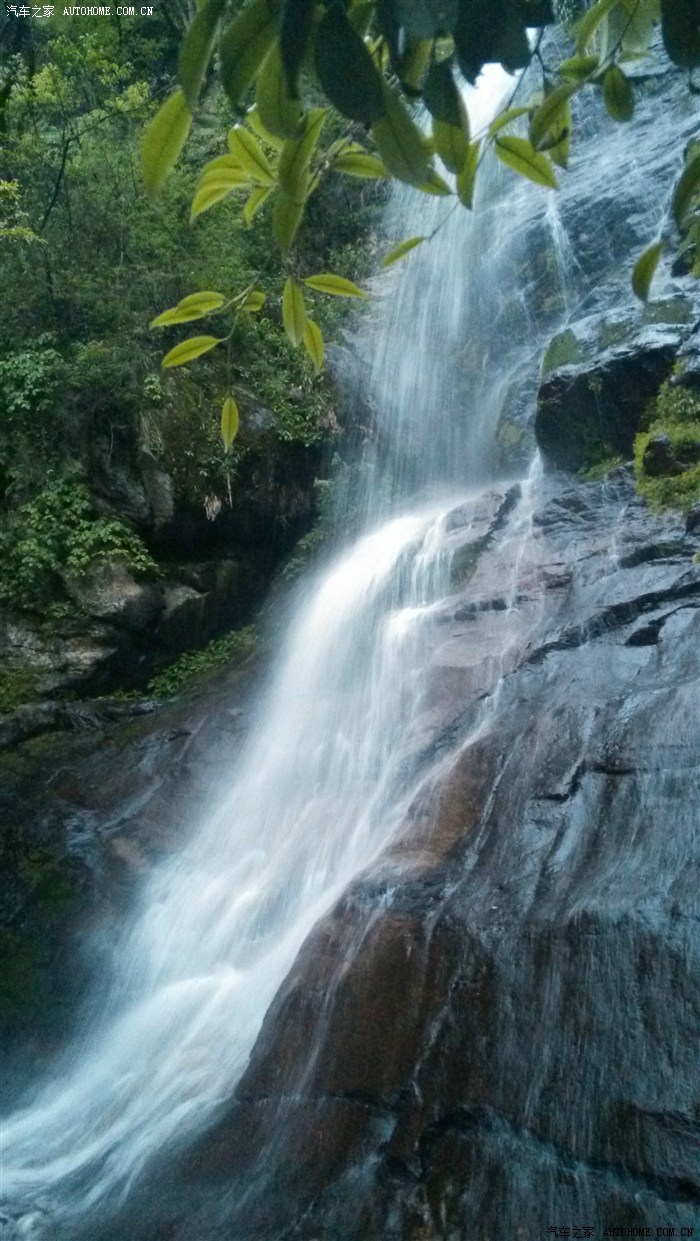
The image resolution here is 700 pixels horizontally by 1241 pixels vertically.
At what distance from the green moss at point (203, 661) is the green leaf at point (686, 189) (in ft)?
29.4

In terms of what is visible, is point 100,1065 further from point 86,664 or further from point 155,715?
point 86,664

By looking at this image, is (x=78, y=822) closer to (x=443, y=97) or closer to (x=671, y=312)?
(x=671, y=312)

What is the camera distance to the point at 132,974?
22.2 feet

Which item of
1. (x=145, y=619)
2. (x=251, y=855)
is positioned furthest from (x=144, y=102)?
(x=251, y=855)

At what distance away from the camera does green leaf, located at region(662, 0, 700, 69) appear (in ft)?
4.20

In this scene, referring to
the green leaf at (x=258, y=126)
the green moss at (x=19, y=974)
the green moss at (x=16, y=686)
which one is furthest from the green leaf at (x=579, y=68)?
the green moss at (x=16, y=686)

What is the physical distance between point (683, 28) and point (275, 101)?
572 mm

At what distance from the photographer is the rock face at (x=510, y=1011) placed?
3398mm

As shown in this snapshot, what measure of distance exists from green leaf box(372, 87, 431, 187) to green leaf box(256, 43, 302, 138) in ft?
0.37

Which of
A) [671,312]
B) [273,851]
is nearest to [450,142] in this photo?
[273,851]

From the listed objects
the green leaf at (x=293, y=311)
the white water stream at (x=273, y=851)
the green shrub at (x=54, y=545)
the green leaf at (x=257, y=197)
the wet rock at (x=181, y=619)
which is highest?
the green leaf at (x=257, y=197)

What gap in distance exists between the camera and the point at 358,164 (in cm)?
141

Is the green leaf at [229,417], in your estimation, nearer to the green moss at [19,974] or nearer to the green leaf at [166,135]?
the green leaf at [166,135]

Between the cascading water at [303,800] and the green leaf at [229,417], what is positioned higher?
the green leaf at [229,417]
